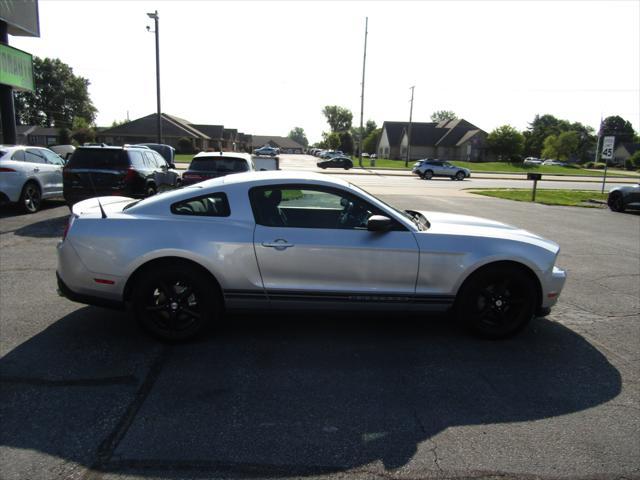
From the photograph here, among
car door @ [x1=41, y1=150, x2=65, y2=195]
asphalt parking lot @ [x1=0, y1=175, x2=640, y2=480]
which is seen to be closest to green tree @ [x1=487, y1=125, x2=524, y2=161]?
car door @ [x1=41, y1=150, x2=65, y2=195]

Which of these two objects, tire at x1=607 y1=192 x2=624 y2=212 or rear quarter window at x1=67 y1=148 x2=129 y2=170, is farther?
tire at x1=607 y1=192 x2=624 y2=212

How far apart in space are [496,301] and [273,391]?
7.32 feet

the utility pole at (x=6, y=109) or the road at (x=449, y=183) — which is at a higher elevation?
the utility pole at (x=6, y=109)

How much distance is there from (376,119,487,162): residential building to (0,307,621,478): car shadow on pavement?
239 feet

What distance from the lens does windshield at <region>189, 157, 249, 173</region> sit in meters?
11.0

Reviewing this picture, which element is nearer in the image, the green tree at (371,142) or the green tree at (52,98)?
the green tree at (52,98)

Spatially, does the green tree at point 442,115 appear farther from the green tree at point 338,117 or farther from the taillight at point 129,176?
the taillight at point 129,176

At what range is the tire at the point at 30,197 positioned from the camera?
11.0 m

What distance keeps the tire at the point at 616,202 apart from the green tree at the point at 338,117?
438 feet

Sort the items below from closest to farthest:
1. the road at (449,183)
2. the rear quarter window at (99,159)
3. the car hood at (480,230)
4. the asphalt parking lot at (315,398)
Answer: the asphalt parking lot at (315,398)
the car hood at (480,230)
the rear quarter window at (99,159)
the road at (449,183)

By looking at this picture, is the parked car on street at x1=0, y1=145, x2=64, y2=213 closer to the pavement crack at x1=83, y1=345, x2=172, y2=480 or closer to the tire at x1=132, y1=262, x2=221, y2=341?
the tire at x1=132, y1=262, x2=221, y2=341

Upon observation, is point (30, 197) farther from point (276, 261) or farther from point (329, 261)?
point (329, 261)

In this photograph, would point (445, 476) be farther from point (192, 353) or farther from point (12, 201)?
point (12, 201)

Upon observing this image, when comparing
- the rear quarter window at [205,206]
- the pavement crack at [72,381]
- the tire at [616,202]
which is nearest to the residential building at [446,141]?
the tire at [616,202]
